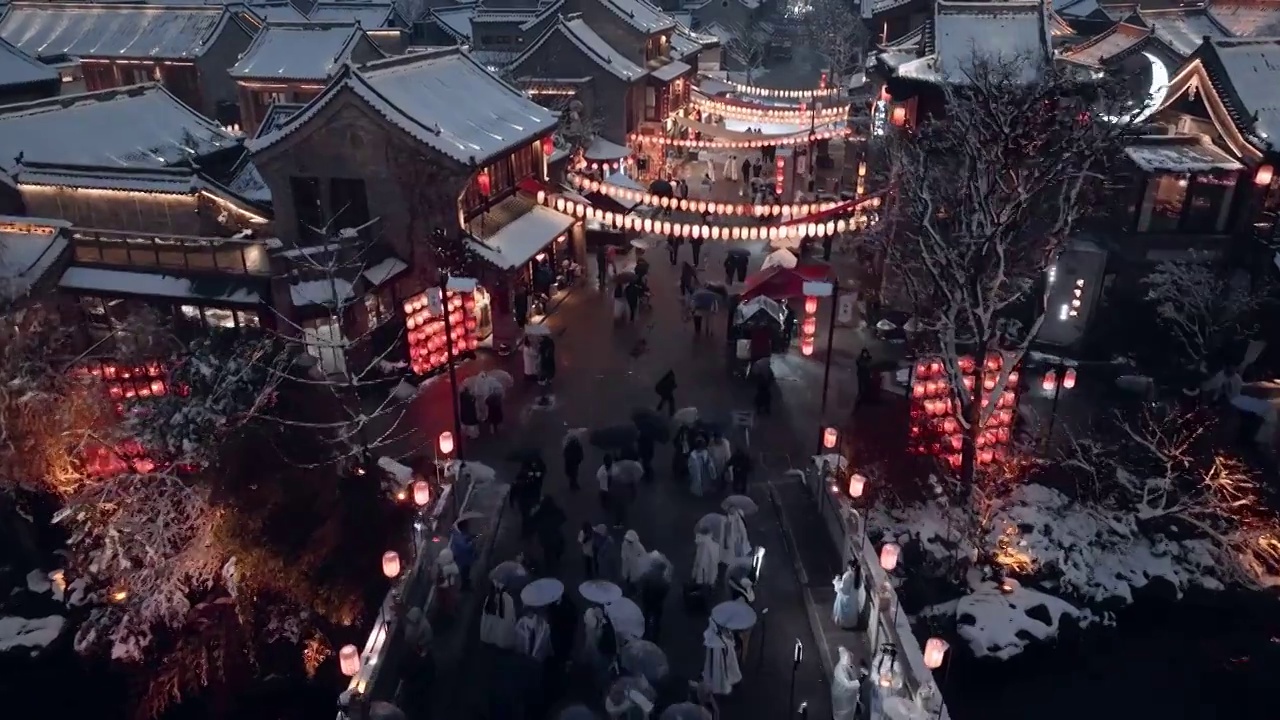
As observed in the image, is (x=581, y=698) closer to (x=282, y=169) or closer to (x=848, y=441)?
(x=848, y=441)

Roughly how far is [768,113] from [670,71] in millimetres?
7084

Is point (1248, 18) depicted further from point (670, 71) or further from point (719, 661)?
point (719, 661)

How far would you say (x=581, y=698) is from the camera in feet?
49.8

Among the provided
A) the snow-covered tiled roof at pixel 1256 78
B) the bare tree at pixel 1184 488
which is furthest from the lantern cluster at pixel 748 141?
the bare tree at pixel 1184 488

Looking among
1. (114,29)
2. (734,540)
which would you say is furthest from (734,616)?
(114,29)

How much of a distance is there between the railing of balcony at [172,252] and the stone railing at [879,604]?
56.5 feet

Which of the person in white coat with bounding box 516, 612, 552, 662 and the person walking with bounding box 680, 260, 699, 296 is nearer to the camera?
the person in white coat with bounding box 516, 612, 552, 662

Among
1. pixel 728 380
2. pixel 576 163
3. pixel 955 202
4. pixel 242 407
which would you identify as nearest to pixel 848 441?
pixel 728 380

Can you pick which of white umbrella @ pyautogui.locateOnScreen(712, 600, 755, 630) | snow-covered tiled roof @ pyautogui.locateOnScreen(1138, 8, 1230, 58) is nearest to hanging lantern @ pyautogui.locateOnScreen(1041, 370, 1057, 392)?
white umbrella @ pyautogui.locateOnScreen(712, 600, 755, 630)

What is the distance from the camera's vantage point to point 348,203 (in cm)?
2711

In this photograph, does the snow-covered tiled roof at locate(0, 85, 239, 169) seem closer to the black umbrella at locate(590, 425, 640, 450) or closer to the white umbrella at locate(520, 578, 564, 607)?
the black umbrella at locate(590, 425, 640, 450)

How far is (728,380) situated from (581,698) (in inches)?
535

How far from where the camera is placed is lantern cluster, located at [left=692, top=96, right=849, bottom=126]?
53438 millimetres

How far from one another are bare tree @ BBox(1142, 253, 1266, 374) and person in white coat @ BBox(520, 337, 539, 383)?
18266mm
